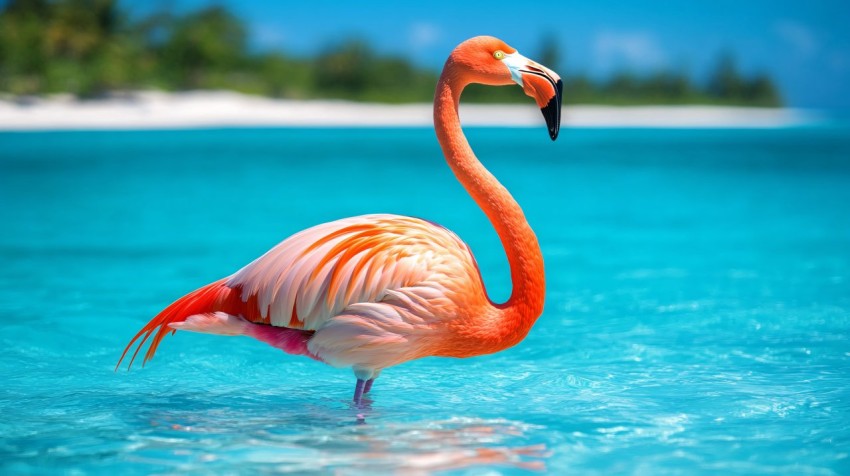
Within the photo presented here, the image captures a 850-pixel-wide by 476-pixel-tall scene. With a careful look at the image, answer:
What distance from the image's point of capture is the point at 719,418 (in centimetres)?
367

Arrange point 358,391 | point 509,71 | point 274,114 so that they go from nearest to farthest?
point 509,71
point 358,391
point 274,114

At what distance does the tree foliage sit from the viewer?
40.2m

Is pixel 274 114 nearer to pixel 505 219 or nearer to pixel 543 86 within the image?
pixel 505 219

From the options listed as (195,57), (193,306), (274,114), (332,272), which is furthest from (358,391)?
(195,57)

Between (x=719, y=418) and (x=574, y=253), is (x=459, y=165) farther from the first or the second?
(x=574, y=253)

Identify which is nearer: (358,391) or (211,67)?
(358,391)

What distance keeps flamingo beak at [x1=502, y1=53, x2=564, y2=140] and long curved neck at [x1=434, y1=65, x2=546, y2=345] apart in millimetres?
228

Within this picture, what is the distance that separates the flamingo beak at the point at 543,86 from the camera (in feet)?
10.3

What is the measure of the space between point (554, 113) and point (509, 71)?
0.23 metres

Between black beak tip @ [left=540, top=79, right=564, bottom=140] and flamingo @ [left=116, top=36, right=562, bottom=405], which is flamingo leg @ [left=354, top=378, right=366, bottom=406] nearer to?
flamingo @ [left=116, top=36, right=562, bottom=405]

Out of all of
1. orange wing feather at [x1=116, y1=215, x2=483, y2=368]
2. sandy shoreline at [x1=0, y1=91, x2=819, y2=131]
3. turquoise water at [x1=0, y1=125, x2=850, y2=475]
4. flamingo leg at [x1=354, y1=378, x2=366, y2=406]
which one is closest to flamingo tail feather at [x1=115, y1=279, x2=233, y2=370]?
orange wing feather at [x1=116, y1=215, x2=483, y2=368]

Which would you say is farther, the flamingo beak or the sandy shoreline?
the sandy shoreline

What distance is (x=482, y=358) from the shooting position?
4902 millimetres

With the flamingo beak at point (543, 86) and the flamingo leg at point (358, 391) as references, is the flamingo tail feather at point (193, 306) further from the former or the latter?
the flamingo beak at point (543, 86)
